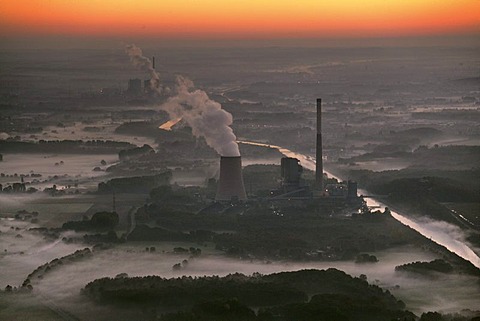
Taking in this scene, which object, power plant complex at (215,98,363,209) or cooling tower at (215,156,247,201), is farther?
power plant complex at (215,98,363,209)

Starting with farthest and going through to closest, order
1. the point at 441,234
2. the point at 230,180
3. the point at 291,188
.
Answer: the point at 291,188, the point at 230,180, the point at 441,234

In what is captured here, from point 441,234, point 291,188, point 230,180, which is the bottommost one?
point 441,234

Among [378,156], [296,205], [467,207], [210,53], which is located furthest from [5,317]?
[210,53]

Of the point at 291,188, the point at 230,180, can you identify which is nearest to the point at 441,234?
the point at 291,188

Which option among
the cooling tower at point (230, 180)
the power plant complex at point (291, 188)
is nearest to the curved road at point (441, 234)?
the power plant complex at point (291, 188)

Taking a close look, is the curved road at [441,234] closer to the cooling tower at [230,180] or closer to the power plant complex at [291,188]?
the power plant complex at [291,188]

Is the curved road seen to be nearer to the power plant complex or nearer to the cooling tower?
the power plant complex

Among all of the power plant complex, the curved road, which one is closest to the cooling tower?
the power plant complex

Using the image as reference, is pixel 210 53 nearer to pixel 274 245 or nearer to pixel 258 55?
pixel 258 55

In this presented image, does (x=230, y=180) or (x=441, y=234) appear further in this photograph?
(x=230, y=180)

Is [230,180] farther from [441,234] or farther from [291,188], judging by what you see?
[441,234]
